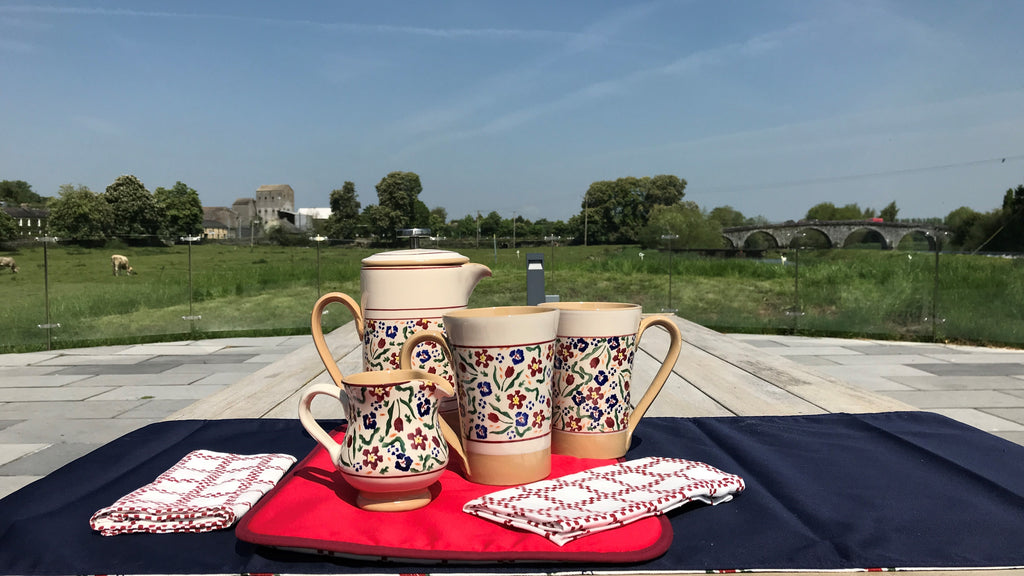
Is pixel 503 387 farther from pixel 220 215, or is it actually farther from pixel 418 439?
pixel 220 215

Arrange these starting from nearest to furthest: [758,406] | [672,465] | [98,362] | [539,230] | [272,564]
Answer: [272,564] → [672,465] → [758,406] → [98,362] → [539,230]

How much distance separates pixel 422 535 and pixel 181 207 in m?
50.2

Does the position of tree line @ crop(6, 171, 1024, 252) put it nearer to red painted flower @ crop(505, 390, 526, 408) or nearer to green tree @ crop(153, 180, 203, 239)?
green tree @ crop(153, 180, 203, 239)

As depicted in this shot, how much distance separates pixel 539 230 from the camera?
10844 mm

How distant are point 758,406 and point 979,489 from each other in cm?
64

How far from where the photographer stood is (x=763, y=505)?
0.95m

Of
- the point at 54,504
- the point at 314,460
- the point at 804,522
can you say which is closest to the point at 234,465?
the point at 314,460

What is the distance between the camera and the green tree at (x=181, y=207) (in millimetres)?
43500

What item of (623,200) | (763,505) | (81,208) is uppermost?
(623,200)

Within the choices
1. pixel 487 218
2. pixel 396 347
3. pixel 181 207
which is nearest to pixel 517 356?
pixel 396 347

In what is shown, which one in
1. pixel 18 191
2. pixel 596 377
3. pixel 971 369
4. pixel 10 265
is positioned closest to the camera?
pixel 596 377

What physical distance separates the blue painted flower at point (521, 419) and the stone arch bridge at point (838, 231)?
7364 mm

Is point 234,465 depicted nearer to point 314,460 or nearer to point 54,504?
point 314,460

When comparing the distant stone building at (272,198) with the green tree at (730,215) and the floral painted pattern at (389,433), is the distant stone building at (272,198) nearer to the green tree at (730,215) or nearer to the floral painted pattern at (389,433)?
the green tree at (730,215)
